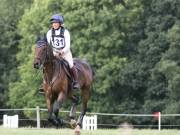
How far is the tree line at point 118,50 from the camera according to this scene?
5503 cm

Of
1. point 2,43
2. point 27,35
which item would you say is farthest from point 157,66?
point 2,43

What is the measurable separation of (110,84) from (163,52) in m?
5.48

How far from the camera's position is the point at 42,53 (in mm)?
14398

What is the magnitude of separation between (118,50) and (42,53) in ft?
149

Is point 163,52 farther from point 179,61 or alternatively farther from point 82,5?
point 82,5

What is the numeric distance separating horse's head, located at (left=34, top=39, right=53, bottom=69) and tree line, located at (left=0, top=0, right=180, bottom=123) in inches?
1524

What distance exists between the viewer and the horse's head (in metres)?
14.2

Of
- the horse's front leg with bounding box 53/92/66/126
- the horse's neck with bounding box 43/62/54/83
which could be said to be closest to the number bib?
the horse's neck with bounding box 43/62/54/83

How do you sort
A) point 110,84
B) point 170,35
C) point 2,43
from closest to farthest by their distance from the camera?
Answer: point 170,35 → point 110,84 → point 2,43

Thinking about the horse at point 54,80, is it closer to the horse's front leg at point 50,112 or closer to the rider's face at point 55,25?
the horse's front leg at point 50,112

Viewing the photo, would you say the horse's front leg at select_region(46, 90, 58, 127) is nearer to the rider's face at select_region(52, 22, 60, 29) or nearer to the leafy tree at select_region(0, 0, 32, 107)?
the rider's face at select_region(52, 22, 60, 29)

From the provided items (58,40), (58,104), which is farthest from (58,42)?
(58,104)

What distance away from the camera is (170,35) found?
53.5 meters

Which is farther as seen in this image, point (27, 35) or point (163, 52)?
point (27, 35)
